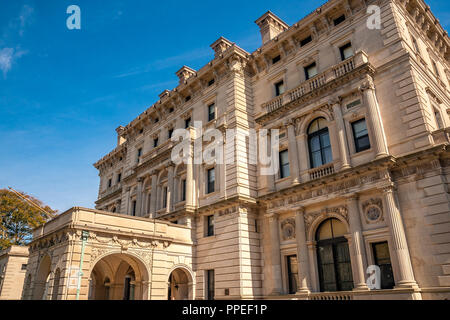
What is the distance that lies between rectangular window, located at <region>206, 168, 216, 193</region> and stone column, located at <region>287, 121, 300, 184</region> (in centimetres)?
700

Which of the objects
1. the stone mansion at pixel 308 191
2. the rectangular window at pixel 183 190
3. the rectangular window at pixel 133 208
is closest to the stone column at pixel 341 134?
the stone mansion at pixel 308 191

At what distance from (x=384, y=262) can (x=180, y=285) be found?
15432 millimetres

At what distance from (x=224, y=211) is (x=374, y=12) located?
56.4 ft

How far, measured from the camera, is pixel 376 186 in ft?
62.8

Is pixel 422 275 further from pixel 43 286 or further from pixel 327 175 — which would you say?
pixel 43 286

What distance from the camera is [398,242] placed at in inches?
692

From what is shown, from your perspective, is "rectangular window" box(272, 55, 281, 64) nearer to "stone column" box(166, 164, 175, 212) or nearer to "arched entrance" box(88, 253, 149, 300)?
"stone column" box(166, 164, 175, 212)

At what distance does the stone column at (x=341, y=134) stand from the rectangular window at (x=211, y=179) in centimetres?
1079

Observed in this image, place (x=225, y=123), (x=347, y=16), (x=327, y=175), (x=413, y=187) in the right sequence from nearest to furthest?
1. (x=413, y=187)
2. (x=327, y=175)
3. (x=347, y=16)
4. (x=225, y=123)

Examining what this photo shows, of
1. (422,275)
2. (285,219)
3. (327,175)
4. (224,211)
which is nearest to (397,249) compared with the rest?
(422,275)

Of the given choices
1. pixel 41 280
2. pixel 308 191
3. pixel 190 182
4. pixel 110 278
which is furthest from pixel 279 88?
pixel 41 280

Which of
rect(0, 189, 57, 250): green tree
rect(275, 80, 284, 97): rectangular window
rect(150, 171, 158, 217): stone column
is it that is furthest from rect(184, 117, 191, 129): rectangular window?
rect(0, 189, 57, 250): green tree

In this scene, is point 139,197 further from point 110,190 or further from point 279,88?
point 279,88
